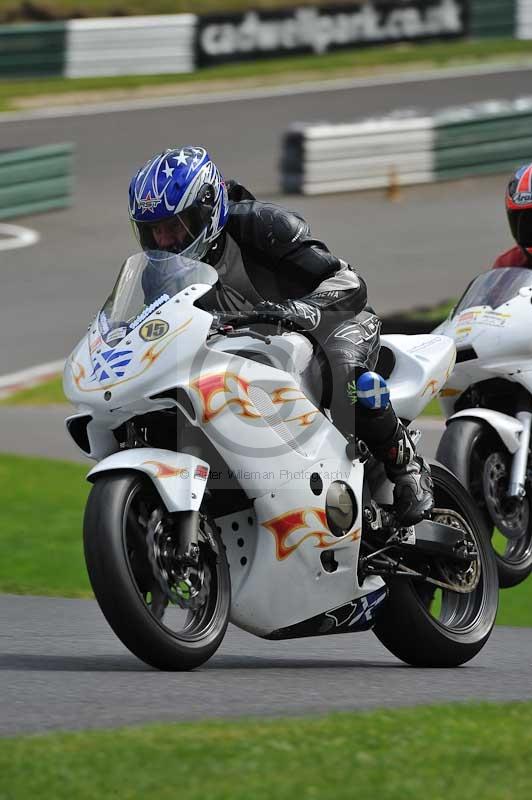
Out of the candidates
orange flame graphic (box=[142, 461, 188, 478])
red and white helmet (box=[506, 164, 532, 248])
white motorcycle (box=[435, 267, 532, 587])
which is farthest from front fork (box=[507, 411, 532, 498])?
orange flame graphic (box=[142, 461, 188, 478])

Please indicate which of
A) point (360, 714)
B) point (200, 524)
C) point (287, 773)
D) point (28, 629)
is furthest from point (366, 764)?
point (28, 629)

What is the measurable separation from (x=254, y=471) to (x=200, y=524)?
30 centimetres

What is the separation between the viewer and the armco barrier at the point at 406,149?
831 inches

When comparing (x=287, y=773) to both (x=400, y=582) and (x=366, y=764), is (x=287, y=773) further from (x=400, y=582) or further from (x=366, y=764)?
(x=400, y=582)

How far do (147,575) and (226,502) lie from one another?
1.77 ft

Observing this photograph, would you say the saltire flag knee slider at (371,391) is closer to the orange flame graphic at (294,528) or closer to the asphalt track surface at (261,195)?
the orange flame graphic at (294,528)

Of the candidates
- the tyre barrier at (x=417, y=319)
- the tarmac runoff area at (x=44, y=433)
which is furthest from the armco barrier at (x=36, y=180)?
the tarmac runoff area at (x=44, y=433)

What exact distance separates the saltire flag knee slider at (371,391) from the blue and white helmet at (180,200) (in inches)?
28.6

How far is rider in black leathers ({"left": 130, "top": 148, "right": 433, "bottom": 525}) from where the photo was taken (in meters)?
5.96

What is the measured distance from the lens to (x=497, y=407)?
27.9 ft

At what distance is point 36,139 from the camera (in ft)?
75.0

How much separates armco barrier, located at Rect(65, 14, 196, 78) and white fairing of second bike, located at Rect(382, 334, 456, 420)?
67.1 feet

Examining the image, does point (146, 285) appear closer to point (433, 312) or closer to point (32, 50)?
point (433, 312)

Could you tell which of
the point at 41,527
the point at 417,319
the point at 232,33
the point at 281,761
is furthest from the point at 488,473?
the point at 232,33
